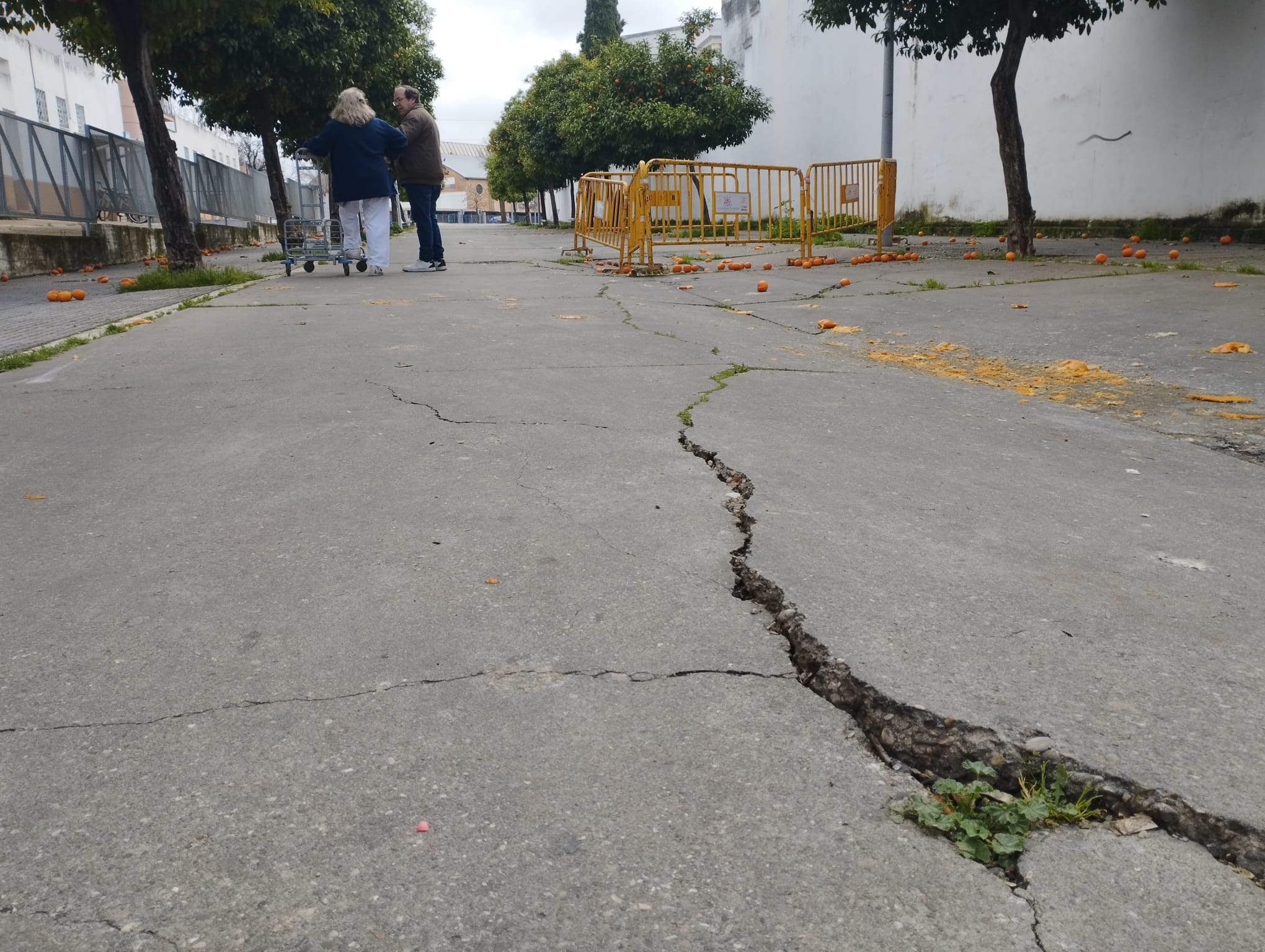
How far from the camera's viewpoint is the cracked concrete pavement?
140 cm

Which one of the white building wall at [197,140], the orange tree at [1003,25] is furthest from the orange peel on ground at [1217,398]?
the white building wall at [197,140]

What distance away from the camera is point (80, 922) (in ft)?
4.46

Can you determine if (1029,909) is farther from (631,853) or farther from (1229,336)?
(1229,336)

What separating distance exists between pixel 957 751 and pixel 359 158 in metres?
10.3

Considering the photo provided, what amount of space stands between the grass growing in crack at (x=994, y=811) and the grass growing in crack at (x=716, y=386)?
2576 millimetres

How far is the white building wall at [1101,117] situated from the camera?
1248 cm

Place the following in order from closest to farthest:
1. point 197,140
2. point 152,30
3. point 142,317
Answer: point 142,317 → point 152,30 → point 197,140

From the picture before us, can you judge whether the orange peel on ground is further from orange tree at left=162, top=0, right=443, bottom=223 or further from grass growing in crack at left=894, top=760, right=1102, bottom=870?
orange tree at left=162, top=0, right=443, bottom=223

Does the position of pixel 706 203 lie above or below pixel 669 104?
below

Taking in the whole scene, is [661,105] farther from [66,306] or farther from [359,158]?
[66,306]

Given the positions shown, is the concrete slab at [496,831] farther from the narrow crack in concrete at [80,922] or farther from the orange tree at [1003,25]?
the orange tree at [1003,25]

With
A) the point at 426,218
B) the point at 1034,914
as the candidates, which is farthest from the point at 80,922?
the point at 426,218

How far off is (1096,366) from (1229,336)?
105 centimetres

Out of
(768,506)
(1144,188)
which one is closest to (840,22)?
(1144,188)
